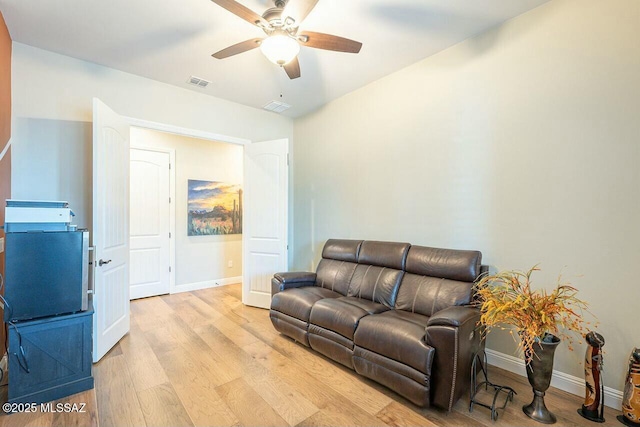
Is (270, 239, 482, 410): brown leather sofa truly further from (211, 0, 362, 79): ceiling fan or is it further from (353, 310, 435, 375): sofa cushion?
(211, 0, 362, 79): ceiling fan

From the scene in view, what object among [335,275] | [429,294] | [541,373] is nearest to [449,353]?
[541,373]

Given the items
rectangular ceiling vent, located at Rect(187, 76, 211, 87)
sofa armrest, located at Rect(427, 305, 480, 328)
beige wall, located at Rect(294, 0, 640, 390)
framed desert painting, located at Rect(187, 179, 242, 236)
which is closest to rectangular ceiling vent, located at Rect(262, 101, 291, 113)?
rectangular ceiling vent, located at Rect(187, 76, 211, 87)

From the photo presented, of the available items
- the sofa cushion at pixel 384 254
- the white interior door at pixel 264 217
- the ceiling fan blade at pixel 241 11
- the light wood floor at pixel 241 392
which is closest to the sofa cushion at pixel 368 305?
the sofa cushion at pixel 384 254

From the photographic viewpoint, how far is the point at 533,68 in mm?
2301

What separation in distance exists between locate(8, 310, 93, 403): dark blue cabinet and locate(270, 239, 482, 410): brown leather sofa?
1585 mm

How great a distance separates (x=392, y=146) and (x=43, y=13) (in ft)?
10.9

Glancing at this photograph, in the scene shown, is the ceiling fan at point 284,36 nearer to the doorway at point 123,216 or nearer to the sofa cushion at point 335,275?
the doorway at point 123,216

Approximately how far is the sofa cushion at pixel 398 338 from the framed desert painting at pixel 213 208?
3.73 m

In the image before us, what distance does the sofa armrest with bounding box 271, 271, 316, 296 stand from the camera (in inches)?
126

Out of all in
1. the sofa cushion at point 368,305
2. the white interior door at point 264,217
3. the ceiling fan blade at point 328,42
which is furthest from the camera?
the white interior door at point 264,217

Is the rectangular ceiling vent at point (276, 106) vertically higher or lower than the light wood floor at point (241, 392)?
higher

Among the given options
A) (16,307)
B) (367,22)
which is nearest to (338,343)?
(16,307)

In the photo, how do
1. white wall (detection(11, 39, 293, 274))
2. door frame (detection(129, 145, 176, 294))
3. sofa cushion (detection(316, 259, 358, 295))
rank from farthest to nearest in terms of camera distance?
1. door frame (detection(129, 145, 176, 294))
2. sofa cushion (detection(316, 259, 358, 295))
3. white wall (detection(11, 39, 293, 274))

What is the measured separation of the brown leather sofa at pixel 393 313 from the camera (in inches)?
72.2
